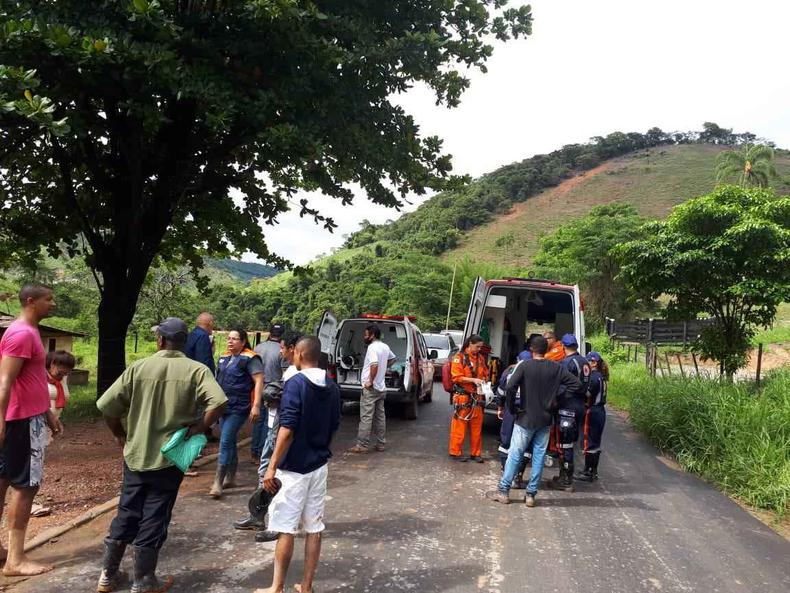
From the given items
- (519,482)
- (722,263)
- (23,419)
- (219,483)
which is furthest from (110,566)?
(722,263)

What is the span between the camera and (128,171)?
9859mm

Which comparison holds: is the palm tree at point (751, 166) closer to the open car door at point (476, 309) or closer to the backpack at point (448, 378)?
the open car door at point (476, 309)

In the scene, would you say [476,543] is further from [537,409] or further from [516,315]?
[516,315]

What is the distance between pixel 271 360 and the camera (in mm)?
7090

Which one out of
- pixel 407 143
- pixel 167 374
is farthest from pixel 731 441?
pixel 167 374

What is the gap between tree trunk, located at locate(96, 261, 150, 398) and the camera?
9875mm

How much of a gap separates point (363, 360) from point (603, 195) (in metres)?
89.6

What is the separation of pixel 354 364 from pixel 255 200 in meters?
3.69

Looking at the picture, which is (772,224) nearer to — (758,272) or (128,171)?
(758,272)

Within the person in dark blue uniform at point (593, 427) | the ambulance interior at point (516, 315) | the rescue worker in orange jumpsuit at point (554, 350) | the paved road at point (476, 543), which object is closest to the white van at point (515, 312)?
the ambulance interior at point (516, 315)

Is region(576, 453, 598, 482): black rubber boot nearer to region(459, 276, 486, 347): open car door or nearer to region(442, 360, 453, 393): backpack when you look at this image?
region(442, 360, 453, 393): backpack

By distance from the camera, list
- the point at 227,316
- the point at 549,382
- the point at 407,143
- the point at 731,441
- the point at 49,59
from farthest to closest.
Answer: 1. the point at 227,316
2. the point at 407,143
3. the point at 731,441
4. the point at 49,59
5. the point at 549,382

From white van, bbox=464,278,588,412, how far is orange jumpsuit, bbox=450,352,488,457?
1.66 metres

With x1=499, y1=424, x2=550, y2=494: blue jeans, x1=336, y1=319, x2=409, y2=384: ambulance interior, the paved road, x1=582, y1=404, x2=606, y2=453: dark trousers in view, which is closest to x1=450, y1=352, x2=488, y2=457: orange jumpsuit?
the paved road
